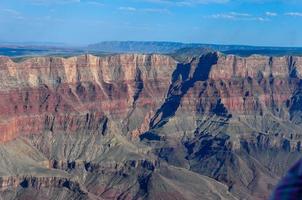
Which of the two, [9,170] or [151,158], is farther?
[151,158]

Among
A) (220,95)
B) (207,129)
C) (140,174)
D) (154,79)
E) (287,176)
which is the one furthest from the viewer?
(154,79)

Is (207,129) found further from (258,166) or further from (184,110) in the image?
(258,166)

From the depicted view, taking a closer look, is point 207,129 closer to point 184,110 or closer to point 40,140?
point 184,110

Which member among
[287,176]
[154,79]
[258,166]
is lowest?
[258,166]

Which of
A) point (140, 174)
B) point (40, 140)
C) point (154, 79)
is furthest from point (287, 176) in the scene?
point (154, 79)

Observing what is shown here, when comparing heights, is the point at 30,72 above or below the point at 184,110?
above

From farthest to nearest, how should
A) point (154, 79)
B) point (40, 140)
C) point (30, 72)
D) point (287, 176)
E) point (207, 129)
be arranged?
point (154, 79)
point (207, 129)
point (30, 72)
point (40, 140)
point (287, 176)
